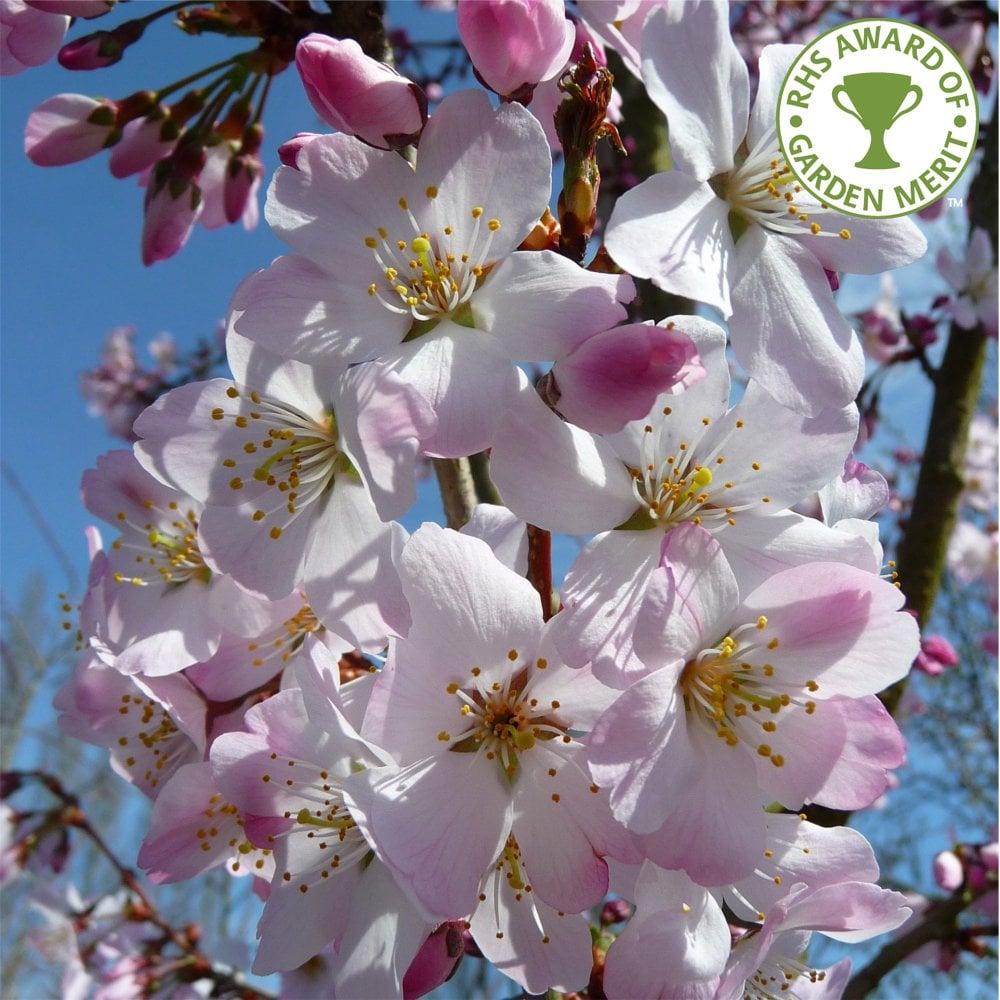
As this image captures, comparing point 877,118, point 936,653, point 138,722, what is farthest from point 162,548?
point 936,653

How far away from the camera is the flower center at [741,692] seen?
2.38ft

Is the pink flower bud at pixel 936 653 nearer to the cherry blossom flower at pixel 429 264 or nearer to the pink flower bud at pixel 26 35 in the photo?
the cherry blossom flower at pixel 429 264

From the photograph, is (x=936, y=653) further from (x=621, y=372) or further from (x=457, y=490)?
(x=621, y=372)

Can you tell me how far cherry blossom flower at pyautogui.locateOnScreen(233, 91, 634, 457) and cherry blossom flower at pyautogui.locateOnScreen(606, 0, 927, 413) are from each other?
0.21 ft

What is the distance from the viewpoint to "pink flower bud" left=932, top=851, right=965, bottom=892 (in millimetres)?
1729

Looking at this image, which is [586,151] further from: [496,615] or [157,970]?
[157,970]

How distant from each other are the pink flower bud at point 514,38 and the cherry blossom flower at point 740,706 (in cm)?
Result: 39

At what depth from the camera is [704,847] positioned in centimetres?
67

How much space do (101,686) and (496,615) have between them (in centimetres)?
47

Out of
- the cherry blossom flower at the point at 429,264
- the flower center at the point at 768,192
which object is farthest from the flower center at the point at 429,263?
the flower center at the point at 768,192

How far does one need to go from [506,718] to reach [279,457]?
304 mm

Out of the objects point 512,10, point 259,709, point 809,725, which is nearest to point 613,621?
point 809,725

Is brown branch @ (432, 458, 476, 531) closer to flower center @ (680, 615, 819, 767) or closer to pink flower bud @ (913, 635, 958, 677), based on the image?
flower center @ (680, 615, 819, 767)

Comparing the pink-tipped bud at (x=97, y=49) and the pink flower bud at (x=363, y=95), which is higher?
the pink-tipped bud at (x=97, y=49)
